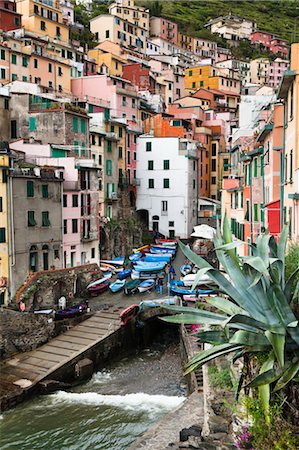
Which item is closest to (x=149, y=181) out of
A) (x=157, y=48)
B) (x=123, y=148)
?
(x=123, y=148)

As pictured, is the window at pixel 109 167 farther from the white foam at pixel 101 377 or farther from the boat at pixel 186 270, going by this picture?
the white foam at pixel 101 377

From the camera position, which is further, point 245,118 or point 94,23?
point 94,23

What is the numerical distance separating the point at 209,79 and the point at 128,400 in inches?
3411

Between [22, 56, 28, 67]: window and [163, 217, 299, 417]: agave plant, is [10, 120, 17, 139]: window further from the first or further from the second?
[163, 217, 299, 417]: agave plant

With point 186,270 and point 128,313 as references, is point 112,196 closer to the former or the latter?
point 186,270

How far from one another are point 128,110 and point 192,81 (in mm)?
44490

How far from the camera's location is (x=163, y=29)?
123750 millimetres

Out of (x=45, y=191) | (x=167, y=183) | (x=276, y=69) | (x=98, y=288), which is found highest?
(x=276, y=69)

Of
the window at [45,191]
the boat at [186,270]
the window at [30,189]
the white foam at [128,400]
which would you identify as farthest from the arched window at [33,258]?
the boat at [186,270]

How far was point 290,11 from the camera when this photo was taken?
17175 cm

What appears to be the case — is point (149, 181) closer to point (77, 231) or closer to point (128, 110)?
point (128, 110)

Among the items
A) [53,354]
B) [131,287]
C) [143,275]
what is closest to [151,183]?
[143,275]

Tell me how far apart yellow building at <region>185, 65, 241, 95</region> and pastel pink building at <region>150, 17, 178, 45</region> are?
856 inches

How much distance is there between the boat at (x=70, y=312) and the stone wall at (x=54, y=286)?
1.25 meters
